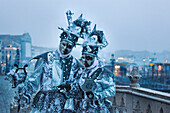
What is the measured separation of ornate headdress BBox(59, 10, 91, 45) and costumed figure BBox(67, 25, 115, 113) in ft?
0.50

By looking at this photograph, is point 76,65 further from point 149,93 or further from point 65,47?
point 149,93

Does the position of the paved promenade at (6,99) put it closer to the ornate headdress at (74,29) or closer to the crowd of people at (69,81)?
the crowd of people at (69,81)

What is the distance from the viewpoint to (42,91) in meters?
4.01

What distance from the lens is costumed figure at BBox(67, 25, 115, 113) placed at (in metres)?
3.95

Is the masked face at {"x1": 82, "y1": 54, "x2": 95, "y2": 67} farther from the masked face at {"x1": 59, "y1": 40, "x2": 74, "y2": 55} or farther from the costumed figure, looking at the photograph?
the masked face at {"x1": 59, "y1": 40, "x2": 74, "y2": 55}

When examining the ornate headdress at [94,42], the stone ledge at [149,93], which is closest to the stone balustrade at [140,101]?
the stone ledge at [149,93]

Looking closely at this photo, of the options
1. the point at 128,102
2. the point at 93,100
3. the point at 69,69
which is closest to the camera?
the point at 93,100

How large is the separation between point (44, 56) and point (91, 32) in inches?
38.7

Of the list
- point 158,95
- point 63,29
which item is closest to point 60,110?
point 63,29

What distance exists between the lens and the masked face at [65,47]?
4.21m

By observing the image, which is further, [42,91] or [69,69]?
[69,69]

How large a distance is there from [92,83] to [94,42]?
96 centimetres

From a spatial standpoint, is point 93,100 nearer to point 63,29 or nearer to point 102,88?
point 102,88

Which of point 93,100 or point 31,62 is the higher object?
point 31,62
